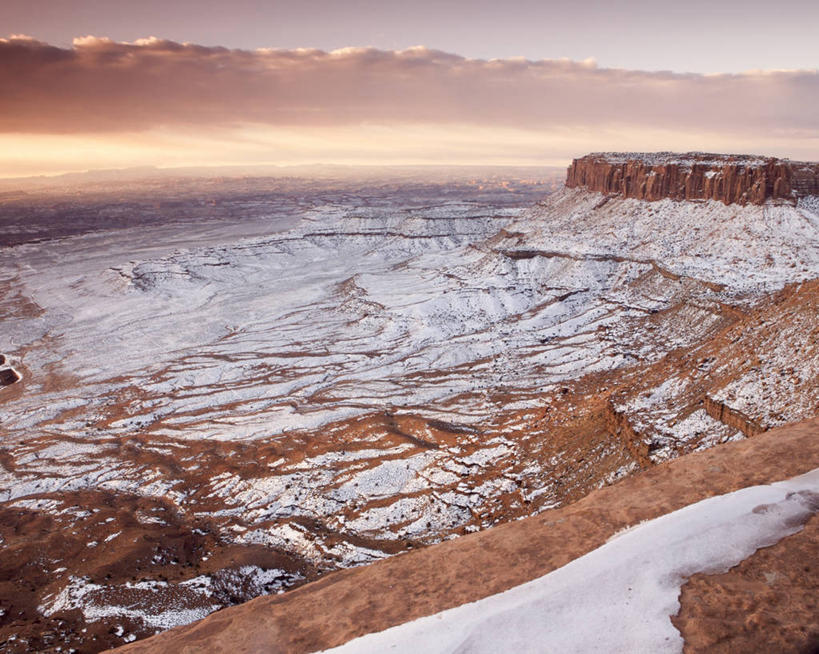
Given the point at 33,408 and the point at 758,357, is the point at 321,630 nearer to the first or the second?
the point at 758,357

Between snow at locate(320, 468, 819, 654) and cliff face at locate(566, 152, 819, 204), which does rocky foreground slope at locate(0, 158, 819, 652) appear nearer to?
cliff face at locate(566, 152, 819, 204)

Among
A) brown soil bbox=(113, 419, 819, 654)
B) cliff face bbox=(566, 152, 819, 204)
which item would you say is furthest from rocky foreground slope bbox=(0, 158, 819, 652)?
brown soil bbox=(113, 419, 819, 654)

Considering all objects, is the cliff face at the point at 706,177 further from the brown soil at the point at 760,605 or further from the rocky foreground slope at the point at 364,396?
the brown soil at the point at 760,605

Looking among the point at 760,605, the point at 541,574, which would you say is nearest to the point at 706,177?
the point at 760,605

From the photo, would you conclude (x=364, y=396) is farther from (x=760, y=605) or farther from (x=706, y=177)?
(x=706, y=177)

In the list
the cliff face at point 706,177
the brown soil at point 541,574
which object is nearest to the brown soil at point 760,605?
the brown soil at point 541,574
